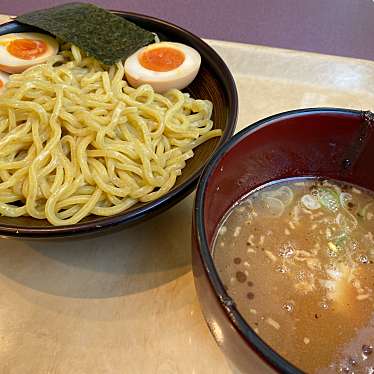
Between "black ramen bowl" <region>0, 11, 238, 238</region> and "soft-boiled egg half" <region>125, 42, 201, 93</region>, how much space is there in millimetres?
44

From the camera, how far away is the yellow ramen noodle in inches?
48.1

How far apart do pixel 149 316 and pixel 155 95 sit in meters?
0.73

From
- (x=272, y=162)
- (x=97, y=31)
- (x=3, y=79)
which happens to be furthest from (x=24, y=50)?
(x=272, y=162)

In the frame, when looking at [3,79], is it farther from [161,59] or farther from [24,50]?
[161,59]

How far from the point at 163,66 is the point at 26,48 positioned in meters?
0.50

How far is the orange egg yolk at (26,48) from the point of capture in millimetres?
1586

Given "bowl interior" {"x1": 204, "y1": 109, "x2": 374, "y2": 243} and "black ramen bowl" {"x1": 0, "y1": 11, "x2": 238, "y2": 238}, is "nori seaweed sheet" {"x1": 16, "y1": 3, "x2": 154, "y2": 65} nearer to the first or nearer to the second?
"black ramen bowl" {"x1": 0, "y1": 11, "x2": 238, "y2": 238}

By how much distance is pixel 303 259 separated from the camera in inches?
42.3

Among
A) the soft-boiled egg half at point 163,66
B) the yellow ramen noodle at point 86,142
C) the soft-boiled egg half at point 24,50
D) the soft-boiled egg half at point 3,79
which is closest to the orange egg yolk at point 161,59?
the soft-boiled egg half at point 163,66

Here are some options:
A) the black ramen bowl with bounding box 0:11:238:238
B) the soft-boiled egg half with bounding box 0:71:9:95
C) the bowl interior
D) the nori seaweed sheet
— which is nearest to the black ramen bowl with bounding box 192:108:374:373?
the bowl interior

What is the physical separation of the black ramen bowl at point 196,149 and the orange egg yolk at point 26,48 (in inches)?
3.5

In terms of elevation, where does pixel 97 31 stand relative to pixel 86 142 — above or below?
above

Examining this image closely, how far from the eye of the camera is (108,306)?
1.10m

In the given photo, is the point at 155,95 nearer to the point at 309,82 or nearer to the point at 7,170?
the point at 7,170
